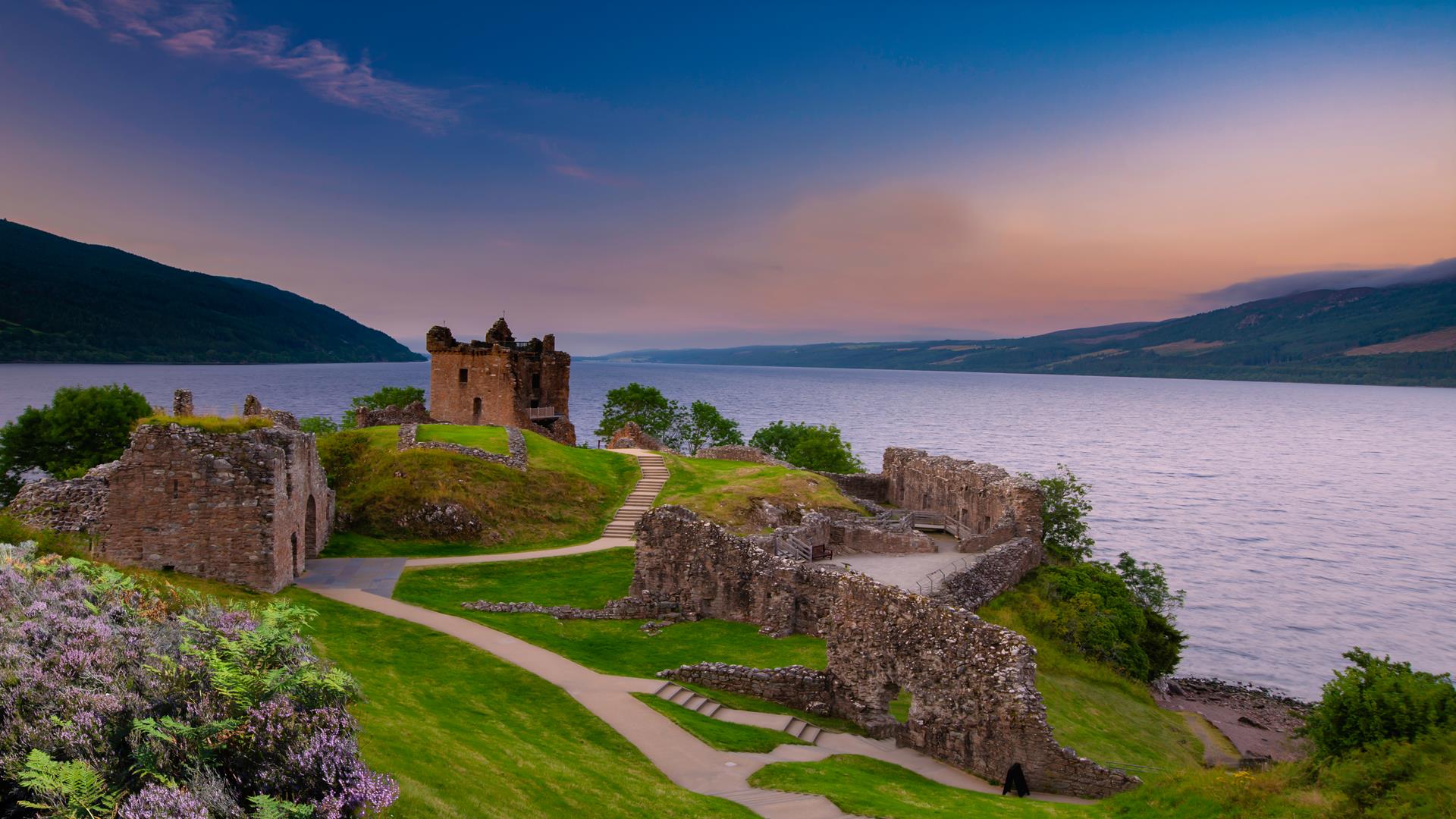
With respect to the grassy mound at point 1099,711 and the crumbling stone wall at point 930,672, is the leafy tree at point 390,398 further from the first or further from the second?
the grassy mound at point 1099,711

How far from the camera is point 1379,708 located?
15.7m

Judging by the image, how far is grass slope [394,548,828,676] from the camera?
75.8 feet

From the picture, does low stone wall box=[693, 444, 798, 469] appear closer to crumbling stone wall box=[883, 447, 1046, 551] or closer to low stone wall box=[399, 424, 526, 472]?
crumbling stone wall box=[883, 447, 1046, 551]

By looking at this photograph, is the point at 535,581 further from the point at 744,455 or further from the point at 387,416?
the point at 387,416

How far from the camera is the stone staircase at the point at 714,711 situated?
19297mm

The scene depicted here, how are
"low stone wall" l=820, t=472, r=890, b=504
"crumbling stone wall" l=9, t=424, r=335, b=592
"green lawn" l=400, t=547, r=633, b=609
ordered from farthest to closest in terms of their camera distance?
1. "low stone wall" l=820, t=472, r=890, b=504
2. "green lawn" l=400, t=547, r=633, b=609
3. "crumbling stone wall" l=9, t=424, r=335, b=592

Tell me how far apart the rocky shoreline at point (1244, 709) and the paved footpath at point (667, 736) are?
19484 mm

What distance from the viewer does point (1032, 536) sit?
3772 cm

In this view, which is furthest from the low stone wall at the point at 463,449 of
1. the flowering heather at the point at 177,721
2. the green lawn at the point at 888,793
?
the flowering heather at the point at 177,721

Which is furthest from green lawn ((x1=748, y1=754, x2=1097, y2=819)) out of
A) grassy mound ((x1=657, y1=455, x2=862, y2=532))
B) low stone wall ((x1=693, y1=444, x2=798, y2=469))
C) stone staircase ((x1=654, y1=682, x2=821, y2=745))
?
low stone wall ((x1=693, y1=444, x2=798, y2=469))

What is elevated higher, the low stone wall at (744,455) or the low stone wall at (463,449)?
the low stone wall at (463,449)

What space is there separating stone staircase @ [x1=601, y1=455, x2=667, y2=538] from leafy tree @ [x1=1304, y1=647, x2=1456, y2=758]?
2485cm

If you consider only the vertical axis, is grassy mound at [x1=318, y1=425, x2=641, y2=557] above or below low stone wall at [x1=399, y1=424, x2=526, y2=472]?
below

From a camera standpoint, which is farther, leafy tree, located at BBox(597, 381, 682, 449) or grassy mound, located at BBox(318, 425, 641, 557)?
leafy tree, located at BBox(597, 381, 682, 449)
